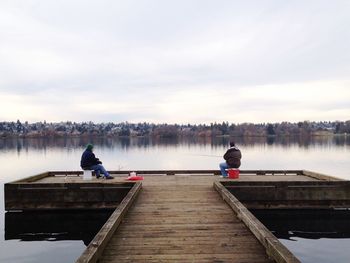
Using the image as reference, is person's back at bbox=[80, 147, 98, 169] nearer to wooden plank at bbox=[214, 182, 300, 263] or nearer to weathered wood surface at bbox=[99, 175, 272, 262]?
weathered wood surface at bbox=[99, 175, 272, 262]

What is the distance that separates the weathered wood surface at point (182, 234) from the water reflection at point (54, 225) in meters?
3.14

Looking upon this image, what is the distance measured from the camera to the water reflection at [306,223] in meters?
13.7

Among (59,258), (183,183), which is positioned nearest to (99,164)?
(183,183)

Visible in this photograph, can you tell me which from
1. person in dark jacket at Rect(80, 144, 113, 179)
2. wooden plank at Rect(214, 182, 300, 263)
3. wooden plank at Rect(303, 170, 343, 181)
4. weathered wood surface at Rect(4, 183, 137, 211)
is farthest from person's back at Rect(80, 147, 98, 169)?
wooden plank at Rect(303, 170, 343, 181)

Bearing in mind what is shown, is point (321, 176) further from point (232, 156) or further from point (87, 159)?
point (87, 159)

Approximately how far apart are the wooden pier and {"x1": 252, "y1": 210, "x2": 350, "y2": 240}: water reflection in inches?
27.6

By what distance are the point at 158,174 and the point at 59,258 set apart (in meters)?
9.09

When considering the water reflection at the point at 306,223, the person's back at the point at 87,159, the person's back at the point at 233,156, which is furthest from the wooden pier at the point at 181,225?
the person's back at the point at 233,156

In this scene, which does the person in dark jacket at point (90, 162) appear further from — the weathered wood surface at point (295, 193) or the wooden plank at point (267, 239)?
the wooden plank at point (267, 239)

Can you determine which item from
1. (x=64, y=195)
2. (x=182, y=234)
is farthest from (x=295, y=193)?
(x=64, y=195)

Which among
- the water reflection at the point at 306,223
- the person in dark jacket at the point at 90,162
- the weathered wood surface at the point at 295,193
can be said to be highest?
the person in dark jacket at the point at 90,162

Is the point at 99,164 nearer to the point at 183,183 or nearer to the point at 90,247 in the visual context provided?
the point at 183,183

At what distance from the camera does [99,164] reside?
17.3 meters

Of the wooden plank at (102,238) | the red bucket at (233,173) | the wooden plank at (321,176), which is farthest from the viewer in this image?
the red bucket at (233,173)
